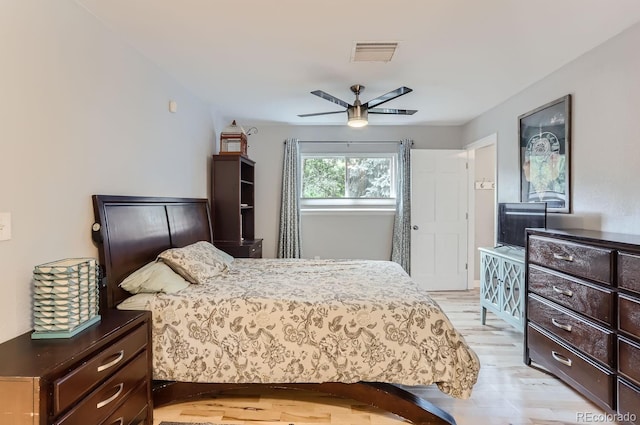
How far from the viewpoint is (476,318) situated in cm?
380

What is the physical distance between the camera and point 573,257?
86.9 inches

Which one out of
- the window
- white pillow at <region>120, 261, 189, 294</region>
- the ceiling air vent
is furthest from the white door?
white pillow at <region>120, 261, 189, 294</region>

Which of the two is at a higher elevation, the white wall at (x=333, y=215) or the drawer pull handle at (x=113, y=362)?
the white wall at (x=333, y=215)

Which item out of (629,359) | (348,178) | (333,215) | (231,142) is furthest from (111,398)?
(348,178)

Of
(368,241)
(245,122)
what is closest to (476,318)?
(368,241)

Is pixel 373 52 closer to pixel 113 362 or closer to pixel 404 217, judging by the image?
pixel 113 362

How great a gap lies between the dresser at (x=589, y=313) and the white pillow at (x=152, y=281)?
8.44ft

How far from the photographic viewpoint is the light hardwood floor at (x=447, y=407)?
207 cm

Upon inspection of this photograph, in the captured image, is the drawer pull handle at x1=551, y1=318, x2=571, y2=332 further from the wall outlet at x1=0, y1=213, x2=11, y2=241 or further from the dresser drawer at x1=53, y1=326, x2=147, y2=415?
the wall outlet at x1=0, y1=213, x2=11, y2=241

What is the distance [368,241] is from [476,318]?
178 centimetres

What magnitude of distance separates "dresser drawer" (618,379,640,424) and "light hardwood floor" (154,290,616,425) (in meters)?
0.25

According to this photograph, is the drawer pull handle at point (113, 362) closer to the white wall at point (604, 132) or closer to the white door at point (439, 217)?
the white wall at point (604, 132)

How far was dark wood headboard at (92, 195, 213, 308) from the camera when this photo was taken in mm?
2084

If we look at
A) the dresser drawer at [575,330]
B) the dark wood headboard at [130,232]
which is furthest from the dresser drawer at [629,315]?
the dark wood headboard at [130,232]
